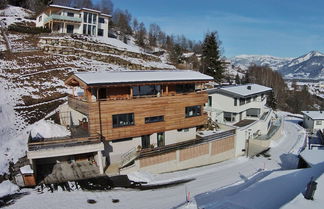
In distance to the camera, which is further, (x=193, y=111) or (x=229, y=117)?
(x=229, y=117)

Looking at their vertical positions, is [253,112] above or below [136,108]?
below

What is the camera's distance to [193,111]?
24.9 m

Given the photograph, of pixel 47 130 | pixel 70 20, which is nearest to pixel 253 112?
pixel 47 130

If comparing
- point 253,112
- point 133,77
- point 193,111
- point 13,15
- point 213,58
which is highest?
point 13,15

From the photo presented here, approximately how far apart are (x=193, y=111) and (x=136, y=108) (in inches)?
279

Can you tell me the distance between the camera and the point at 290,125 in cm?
4666

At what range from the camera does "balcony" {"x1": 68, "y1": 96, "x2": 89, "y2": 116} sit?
1919 cm

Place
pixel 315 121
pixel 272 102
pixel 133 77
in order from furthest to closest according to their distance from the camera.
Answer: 1. pixel 272 102
2. pixel 315 121
3. pixel 133 77

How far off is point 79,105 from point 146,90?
6.42 meters

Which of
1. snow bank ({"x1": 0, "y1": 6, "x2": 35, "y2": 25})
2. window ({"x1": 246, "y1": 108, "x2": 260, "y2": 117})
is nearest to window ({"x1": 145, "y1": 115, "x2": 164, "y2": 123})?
window ({"x1": 246, "y1": 108, "x2": 260, "y2": 117})

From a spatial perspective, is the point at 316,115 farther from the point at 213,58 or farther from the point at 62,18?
the point at 62,18

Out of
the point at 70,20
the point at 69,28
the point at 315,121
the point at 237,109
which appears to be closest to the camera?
the point at 237,109

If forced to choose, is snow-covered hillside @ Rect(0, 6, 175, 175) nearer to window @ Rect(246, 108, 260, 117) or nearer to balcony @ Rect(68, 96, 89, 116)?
balcony @ Rect(68, 96, 89, 116)

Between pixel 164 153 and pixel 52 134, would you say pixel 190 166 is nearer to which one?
pixel 164 153
